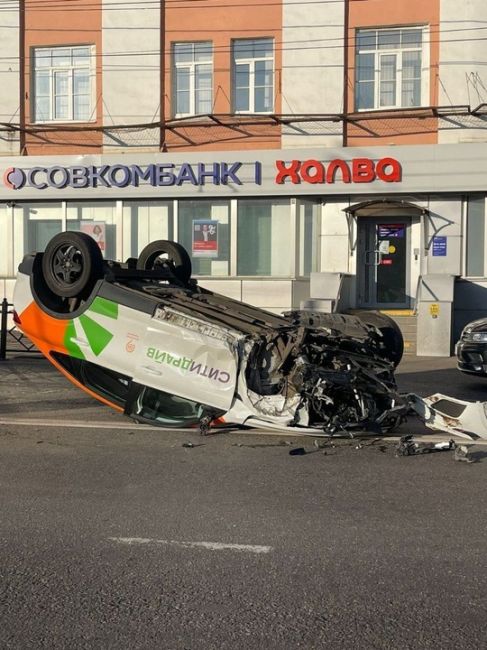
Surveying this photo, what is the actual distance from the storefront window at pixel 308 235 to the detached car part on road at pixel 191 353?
385 inches

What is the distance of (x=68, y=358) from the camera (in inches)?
309

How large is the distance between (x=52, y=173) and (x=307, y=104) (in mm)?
6753

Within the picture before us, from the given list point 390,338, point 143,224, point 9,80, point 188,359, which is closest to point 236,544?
point 188,359

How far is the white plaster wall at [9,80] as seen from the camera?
749 inches

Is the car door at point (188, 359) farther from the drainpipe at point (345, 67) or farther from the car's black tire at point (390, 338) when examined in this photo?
the drainpipe at point (345, 67)

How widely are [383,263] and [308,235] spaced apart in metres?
1.99

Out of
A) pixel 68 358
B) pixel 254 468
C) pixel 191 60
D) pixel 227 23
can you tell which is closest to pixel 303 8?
pixel 227 23

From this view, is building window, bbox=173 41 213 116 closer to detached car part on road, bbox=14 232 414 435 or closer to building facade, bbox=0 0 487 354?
building facade, bbox=0 0 487 354

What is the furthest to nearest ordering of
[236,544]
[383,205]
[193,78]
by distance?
[193,78] < [383,205] < [236,544]

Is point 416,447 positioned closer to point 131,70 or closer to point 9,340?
point 9,340

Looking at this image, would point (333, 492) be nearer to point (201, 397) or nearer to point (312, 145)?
point (201, 397)

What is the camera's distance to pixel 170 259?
9719 mm

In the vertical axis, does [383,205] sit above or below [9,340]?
above

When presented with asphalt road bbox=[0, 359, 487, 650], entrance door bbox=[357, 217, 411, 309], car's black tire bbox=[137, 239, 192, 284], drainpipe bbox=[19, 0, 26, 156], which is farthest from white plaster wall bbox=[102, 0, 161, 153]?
asphalt road bbox=[0, 359, 487, 650]
